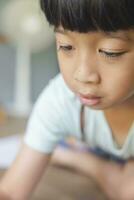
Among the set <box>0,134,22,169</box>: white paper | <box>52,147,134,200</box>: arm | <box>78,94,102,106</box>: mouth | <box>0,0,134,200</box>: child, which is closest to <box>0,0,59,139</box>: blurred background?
<box>0,134,22,169</box>: white paper

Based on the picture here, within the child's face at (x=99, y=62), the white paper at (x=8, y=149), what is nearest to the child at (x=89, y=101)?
the child's face at (x=99, y=62)

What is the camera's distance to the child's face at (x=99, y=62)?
53 centimetres

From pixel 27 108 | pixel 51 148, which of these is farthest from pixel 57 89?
pixel 27 108

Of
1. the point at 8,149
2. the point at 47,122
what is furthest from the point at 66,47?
A: the point at 8,149

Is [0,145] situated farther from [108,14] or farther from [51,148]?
[108,14]

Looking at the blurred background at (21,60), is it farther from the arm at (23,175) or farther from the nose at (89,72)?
the nose at (89,72)

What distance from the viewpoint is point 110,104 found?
589 millimetres

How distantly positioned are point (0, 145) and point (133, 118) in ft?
1.53

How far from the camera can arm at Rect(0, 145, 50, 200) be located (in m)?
0.75

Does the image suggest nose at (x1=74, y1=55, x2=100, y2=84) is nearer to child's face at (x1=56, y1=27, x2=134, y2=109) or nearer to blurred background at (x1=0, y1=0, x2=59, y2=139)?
child's face at (x1=56, y1=27, x2=134, y2=109)

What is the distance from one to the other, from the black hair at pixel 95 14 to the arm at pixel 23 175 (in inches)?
12.7

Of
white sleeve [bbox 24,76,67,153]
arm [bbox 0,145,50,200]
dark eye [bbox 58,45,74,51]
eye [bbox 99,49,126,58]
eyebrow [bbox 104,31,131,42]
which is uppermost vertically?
eyebrow [bbox 104,31,131,42]

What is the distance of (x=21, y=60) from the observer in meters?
→ 1.88

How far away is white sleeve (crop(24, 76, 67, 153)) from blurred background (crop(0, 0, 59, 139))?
0.55 m
